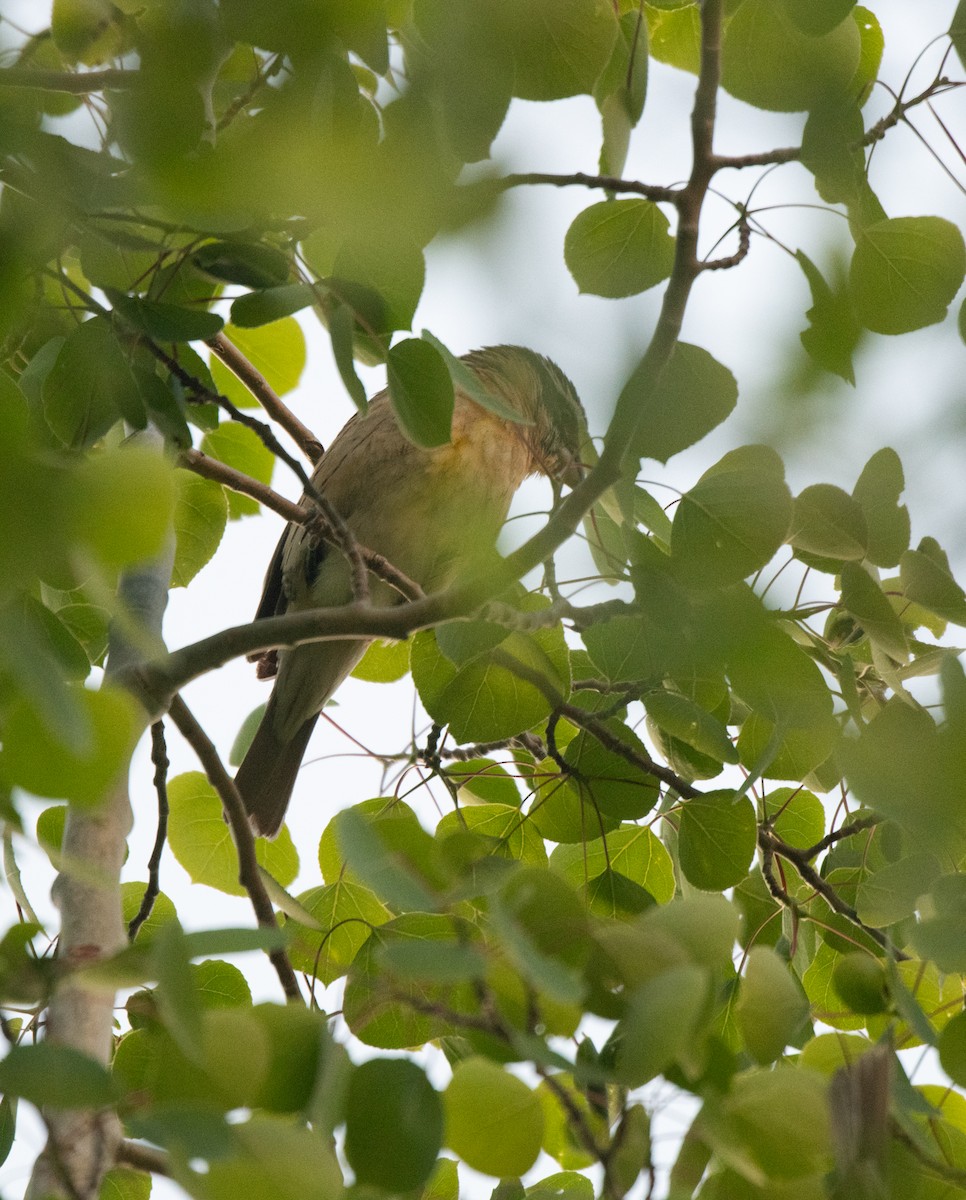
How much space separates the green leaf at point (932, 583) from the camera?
1668mm

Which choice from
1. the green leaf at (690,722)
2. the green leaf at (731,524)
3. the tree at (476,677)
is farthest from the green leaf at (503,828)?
the green leaf at (731,524)

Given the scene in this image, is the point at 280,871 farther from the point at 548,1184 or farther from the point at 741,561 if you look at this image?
the point at 741,561

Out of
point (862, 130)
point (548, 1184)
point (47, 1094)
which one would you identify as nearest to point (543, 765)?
point (548, 1184)

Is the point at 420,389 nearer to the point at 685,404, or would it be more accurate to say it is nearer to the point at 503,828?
the point at 685,404

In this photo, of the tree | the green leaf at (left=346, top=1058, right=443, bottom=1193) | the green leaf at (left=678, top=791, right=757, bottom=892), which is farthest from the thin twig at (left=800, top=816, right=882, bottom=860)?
the green leaf at (left=346, top=1058, right=443, bottom=1193)

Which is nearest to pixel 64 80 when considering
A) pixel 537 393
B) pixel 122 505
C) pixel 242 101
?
pixel 242 101

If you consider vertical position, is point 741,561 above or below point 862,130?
below

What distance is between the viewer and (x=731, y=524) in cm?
159

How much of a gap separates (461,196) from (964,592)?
1061 millimetres

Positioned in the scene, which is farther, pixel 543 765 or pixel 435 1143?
pixel 543 765

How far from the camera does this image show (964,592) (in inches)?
66.1

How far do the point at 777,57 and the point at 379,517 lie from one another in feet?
6.48

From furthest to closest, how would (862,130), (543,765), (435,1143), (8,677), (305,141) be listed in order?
(543,765)
(862,130)
(435,1143)
(8,677)
(305,141)

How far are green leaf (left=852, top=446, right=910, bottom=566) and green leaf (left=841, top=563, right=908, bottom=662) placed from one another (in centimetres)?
4
